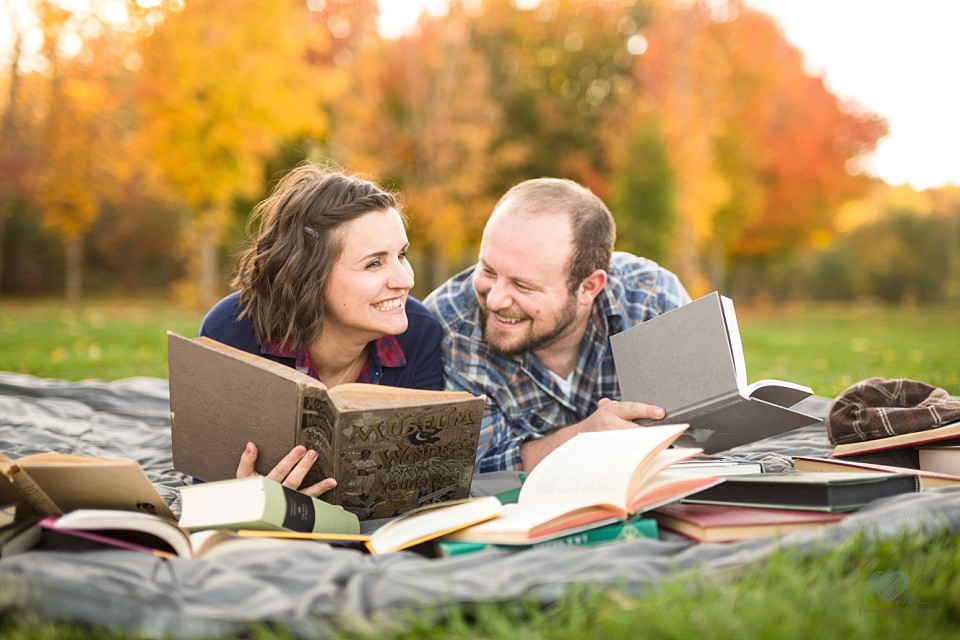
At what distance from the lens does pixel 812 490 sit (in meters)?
2.06

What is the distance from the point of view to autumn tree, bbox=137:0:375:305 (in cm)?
1111

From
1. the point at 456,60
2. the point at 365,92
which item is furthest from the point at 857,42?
the point at 365,92

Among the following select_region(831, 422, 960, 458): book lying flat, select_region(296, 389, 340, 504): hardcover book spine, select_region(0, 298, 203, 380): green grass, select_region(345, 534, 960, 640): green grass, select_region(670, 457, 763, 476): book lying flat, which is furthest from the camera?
select_region(0, 298, 203, 380): green grass

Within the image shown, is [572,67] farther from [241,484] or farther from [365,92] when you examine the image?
[241,484]

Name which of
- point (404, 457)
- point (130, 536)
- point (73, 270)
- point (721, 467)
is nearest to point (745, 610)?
point (721, 467)

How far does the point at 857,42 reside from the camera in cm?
1892

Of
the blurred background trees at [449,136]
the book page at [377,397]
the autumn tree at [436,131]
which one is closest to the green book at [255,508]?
the book page at [377,397]

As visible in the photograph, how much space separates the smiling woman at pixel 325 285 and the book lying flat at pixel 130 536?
3.41ft

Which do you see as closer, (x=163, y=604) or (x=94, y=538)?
(x=163, y=604)

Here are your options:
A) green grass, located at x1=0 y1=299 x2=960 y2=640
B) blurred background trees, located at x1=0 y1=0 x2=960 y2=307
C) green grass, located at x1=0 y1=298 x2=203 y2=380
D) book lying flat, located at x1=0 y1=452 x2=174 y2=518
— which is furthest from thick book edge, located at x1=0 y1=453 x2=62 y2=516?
blurred background trees, located at x1=0 y1=0 x2=960 y2=307

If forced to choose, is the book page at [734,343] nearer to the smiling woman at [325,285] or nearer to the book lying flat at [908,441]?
the book lying flat at [908,441]

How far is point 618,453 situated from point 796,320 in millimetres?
15357

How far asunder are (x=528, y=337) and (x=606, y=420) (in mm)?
494

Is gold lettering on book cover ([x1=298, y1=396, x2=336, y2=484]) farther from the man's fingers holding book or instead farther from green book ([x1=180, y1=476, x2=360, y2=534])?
the man's fingers holding book
